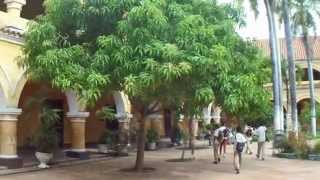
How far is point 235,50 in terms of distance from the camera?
1647 cm

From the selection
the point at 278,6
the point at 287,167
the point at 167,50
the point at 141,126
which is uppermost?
the point at 278,6

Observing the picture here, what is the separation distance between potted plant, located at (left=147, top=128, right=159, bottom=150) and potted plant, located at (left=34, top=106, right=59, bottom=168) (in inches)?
344

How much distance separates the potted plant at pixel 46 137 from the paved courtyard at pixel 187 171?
1.89ft

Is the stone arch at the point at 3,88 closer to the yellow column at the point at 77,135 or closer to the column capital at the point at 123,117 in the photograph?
the yellow column at the point at 77,135

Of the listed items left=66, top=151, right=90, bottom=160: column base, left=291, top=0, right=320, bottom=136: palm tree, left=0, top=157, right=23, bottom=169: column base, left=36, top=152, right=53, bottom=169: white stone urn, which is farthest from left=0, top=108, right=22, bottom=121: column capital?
left=291, top=0, right=320, bottom=136: palm tree

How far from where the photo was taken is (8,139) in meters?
17.0

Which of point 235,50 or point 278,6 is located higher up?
point 278,6

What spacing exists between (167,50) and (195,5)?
118 inches

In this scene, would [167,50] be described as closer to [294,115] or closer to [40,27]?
[40,27]

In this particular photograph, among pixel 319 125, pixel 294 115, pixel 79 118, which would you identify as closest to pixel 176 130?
pixel 294 115

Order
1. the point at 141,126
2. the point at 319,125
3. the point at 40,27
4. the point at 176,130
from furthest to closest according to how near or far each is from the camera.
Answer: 1. the point at 319,125
2. the point at 176,130
3. the point at 141,126
4. the point at 40,27

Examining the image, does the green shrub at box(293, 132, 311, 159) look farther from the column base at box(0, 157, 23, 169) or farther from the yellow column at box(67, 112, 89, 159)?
the column base at box(0, 157, 23, 169)

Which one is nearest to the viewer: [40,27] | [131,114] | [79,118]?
[40,27]

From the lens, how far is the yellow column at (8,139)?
55.2 feet
